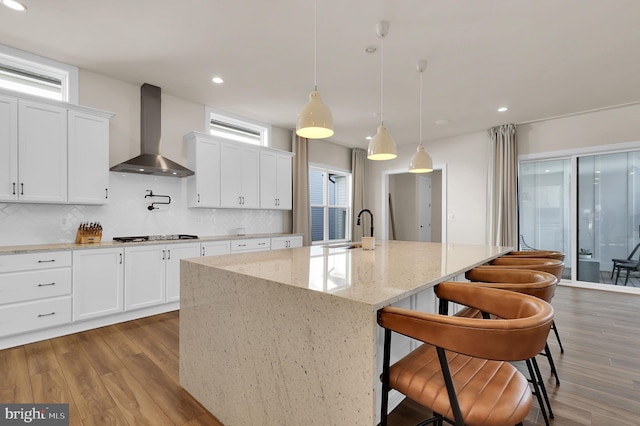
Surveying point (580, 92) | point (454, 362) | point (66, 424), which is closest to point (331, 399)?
point (454, 362)

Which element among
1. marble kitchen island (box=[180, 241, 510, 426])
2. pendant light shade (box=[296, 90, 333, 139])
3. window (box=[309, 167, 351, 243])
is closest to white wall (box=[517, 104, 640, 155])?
window (box=[309, 167, 351, 243])

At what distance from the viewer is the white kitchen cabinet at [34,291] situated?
8.78ft

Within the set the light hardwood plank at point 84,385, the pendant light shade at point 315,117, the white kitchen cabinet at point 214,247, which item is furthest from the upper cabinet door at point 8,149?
the pendant light shade at point 315,117

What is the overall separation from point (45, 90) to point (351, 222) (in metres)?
5.51

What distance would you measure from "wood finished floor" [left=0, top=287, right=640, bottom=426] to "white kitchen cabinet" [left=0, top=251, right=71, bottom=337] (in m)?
0.21

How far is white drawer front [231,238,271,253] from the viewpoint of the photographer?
4.39m

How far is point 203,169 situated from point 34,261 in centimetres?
207

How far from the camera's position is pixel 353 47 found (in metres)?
2.99

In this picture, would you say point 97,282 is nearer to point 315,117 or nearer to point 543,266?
point 315,117

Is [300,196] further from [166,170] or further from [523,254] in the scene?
[523,254]

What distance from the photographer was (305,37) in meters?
2.85

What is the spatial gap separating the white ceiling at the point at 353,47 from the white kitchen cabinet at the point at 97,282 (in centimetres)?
210

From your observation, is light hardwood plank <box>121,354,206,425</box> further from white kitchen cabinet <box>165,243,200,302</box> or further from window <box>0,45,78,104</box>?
window <box>0,45,78,104</box>

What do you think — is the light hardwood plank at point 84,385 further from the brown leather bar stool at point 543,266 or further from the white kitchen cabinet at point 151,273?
the brown leather bar stool at point 543,266
